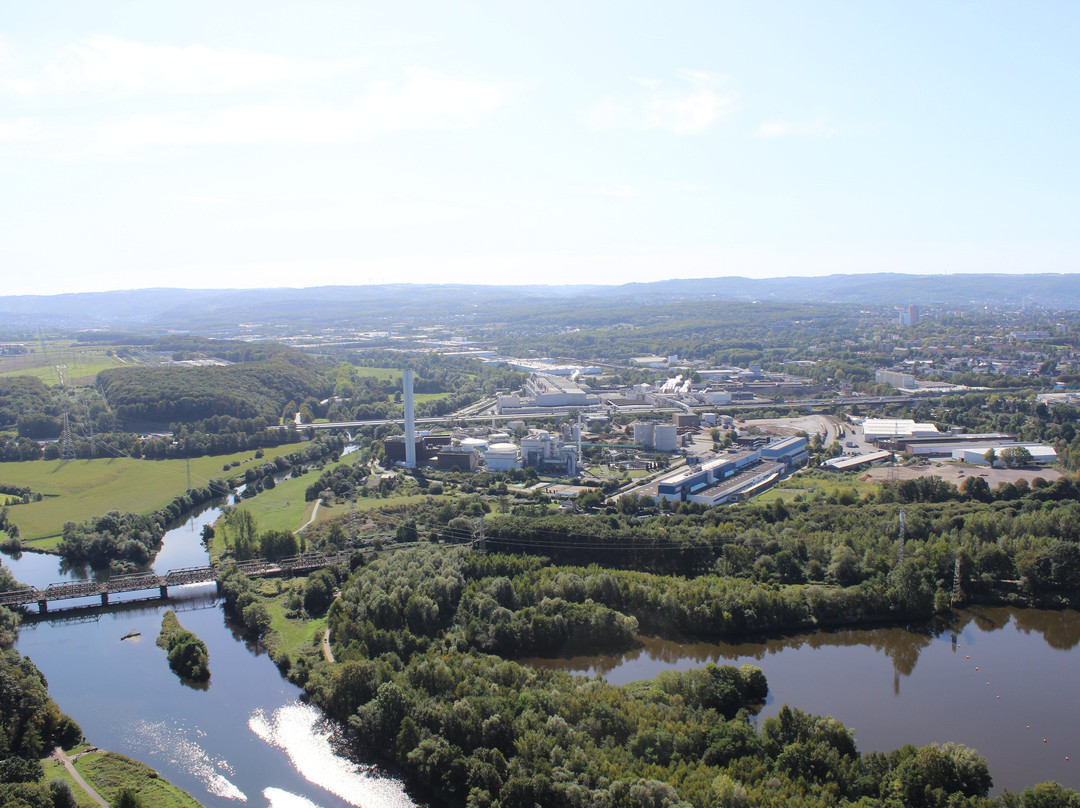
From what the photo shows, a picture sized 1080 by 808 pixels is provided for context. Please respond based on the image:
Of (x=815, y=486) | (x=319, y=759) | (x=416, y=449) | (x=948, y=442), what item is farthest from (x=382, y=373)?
(x=319, y=759)

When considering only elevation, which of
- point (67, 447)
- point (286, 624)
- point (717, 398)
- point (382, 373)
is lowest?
point (286, 624)

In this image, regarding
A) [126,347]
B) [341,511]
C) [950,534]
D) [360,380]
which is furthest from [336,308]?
[950,534]

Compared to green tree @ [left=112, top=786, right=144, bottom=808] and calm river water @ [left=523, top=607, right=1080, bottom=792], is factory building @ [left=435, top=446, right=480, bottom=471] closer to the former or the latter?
calm river water @ [left=523, top=607, right=1080, bottom=792]

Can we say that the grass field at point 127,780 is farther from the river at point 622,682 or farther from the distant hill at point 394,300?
the distant hill at point 394,300

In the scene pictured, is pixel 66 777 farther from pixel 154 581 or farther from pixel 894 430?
pixel 894 430

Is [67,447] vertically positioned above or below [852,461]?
above

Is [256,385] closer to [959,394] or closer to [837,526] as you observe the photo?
[837,526]
